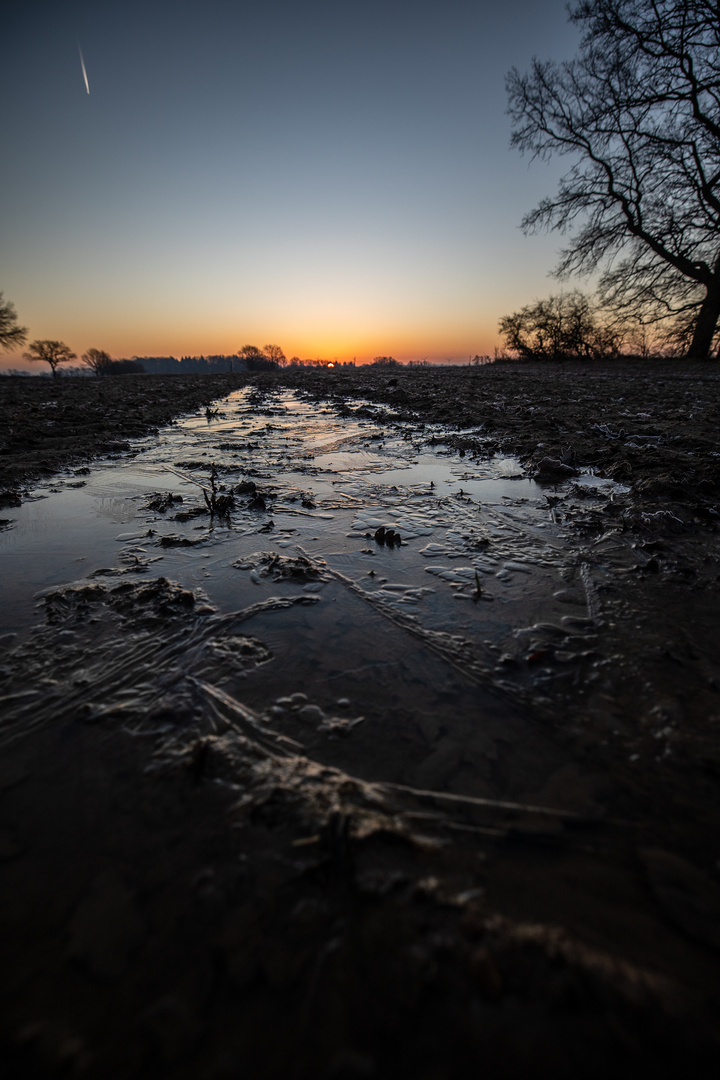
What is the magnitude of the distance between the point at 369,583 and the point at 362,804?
3.74 feet

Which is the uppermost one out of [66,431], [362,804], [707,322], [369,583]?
[707,322]

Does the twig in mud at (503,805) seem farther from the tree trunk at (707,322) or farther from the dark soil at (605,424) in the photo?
the tree trunk at (707,322)

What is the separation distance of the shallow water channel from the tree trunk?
1623cm

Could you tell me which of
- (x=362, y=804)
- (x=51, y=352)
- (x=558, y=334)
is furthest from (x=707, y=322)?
(x=51, y=352)

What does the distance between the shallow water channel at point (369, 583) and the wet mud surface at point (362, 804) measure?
0.05ft

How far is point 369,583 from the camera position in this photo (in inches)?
82.2

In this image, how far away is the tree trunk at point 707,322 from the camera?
568 inches

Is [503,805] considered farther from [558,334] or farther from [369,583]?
[558,334]

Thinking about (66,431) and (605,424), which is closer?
(605,424)

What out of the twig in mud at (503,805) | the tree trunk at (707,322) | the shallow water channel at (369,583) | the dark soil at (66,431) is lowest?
the twig in mud at (503,805)

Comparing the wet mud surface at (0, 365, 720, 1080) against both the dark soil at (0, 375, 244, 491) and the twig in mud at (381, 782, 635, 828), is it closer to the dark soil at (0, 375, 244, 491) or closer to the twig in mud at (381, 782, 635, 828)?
the twig in mud at (381, 782, 635, 828)

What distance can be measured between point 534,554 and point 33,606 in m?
2.49

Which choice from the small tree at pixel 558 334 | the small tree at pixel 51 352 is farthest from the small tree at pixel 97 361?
the small tree at pixel 558 334

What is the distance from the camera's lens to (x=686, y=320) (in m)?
15.0
